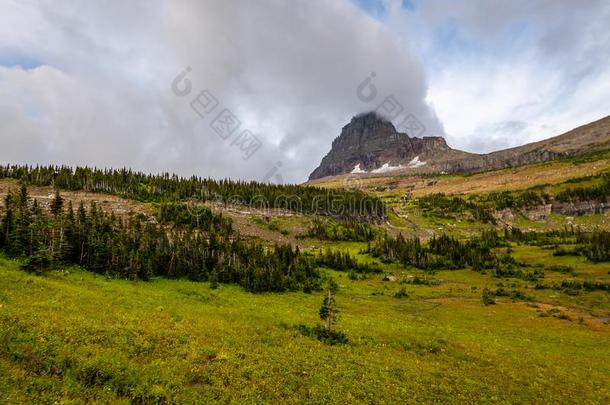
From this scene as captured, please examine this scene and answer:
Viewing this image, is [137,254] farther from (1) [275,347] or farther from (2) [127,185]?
(2) [127,185]

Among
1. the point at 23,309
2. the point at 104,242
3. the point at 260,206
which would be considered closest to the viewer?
the point at 23,309

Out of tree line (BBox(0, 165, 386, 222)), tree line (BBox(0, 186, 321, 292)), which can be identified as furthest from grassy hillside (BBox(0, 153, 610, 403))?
tree line (BBox(0, 165, 386, 222))

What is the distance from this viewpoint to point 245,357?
26.9 meters

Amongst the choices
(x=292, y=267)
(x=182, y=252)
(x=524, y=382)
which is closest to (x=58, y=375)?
(x=524, y=382)

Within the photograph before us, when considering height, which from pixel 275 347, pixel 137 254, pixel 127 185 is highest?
pixel 127 185

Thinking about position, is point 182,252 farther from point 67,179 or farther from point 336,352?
point 67,179

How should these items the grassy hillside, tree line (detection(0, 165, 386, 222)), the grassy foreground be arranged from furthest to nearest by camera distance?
tree line (detection(0, 165, 386, 222))
the grassy hillside
the grassy foreground

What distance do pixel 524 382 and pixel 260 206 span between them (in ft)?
565

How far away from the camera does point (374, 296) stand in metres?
78.2

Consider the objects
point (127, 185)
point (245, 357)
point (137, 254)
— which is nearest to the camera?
point (245, 357)

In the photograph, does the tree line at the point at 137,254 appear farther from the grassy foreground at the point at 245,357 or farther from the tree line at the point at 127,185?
the tree line at the point at 127,185

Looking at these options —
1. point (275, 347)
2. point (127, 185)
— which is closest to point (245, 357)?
point (275, 347)

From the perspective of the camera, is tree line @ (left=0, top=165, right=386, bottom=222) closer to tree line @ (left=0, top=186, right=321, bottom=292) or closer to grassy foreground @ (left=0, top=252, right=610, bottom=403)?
tree line @ (left=0, top=186, right=321, bottom=292)

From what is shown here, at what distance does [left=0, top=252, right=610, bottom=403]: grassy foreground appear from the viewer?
1973 cm
